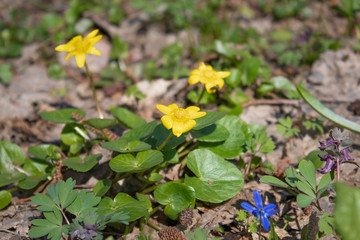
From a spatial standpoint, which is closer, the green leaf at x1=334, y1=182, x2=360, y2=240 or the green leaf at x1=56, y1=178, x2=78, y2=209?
the green leaf at x1=334, y1=182, x2=360, y2=240

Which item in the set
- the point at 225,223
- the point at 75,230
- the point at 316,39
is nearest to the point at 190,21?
the point at 316,39

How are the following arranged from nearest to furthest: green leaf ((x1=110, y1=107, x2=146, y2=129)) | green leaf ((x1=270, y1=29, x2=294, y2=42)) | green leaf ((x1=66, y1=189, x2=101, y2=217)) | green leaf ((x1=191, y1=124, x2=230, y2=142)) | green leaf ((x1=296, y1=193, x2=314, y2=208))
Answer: green leaf ((x1=296, y1=193, x2=314, y2=208)) → green leaf ((x1=66, y1=189, x2=101, y2=217)) → green leaf ((x1=191, y1=124, x2=230, y2=142)) → green leaf ((x1=110, y1=107, x2=146, y2=129)) → green leaf ((x1=270, y1=29, x2=294, y2=42))

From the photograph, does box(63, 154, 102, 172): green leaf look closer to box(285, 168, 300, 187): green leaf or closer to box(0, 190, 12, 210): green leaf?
box(0, 190, 12, 210): green leaf

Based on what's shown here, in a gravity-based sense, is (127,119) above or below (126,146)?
below

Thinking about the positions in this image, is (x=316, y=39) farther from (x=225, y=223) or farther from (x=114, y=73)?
(x=225, y=223)

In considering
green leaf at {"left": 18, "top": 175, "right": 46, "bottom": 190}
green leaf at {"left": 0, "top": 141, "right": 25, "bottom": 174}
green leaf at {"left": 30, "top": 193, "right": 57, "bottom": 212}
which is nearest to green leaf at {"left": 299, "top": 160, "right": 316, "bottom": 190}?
green leaf at {"left": 30, "top": 193, "right": 57, "bottom": 212}

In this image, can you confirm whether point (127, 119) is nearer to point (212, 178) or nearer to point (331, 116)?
point (212, 178)

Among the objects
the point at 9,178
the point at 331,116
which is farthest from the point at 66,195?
the point at 331,116
